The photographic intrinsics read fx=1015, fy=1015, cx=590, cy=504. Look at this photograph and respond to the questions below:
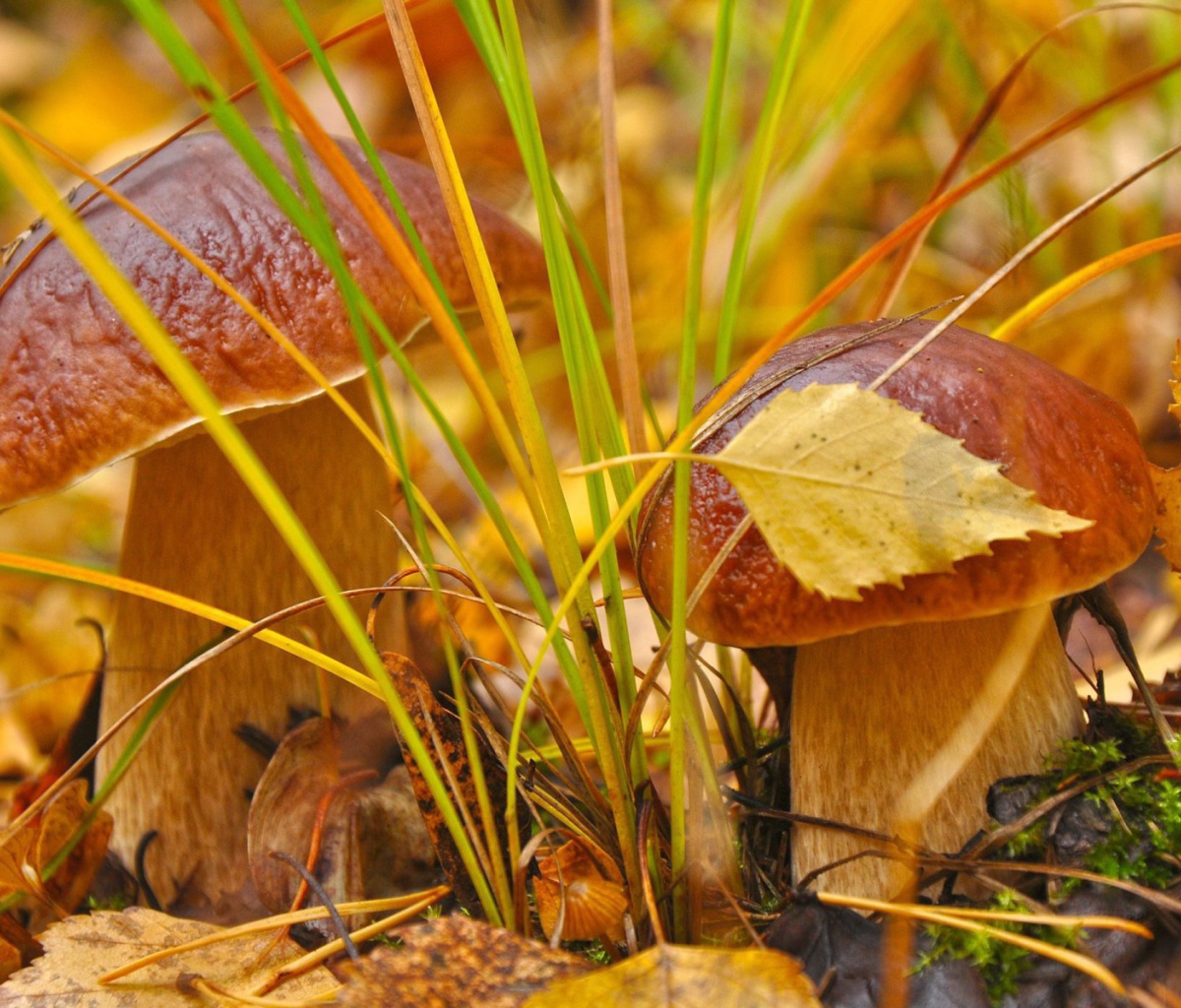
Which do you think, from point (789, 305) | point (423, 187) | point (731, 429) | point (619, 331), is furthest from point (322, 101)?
point (731, 429)

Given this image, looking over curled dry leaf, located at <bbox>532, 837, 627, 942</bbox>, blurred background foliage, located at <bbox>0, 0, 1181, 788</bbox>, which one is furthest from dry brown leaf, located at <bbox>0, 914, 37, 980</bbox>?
blurred background foliage, located at <bbox>0, 0, 1181, 788</bbox>

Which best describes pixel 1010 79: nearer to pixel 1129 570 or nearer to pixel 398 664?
pixel 398 664

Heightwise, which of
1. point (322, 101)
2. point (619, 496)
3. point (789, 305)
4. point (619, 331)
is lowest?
point (619, 496)

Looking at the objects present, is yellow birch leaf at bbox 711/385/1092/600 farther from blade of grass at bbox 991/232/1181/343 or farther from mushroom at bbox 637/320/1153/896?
blade of grass at bbox 991/232/1181/343

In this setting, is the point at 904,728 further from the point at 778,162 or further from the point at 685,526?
the point at 778,162

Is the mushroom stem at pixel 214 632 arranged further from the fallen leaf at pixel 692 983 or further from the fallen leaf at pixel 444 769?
the fallen leaf at pixel 692 983
